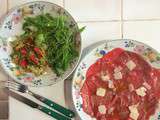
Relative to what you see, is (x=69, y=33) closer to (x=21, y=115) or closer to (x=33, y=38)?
(x=33, y=38)

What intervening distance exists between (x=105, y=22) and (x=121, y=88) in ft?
0.67

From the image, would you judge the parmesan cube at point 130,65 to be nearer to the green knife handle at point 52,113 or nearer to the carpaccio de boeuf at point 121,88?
the carpaccio de boeuf at point 121,88

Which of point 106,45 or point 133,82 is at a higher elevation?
point 106,45

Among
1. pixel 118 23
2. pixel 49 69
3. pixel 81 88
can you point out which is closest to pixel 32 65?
pixel 49 69

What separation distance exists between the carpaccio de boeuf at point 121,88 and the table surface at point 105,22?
0.22 feet

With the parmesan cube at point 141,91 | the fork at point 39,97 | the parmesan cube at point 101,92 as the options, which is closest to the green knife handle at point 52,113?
the fork at point 39,97

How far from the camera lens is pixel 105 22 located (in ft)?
3.30

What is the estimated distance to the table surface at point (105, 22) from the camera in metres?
0.97

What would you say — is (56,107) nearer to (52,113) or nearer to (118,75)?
(52,113)

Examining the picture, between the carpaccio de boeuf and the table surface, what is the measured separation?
7cm

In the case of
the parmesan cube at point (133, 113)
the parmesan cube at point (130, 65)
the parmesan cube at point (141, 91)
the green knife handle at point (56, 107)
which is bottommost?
the parmesan cube at point (133, 113)

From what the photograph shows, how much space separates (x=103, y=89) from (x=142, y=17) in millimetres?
255

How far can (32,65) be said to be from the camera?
0.95 m

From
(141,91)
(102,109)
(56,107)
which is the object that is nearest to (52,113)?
(56,107)
